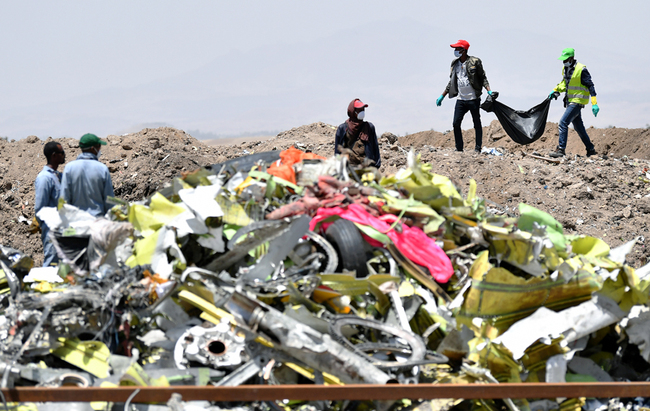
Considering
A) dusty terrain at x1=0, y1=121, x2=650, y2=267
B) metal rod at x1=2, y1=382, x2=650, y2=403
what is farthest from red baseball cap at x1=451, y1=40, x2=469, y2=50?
metal rod at x1=2, y1=382, x2=650, y2=403

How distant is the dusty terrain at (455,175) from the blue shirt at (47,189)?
9.14 feet

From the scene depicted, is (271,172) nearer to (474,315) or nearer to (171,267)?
(171,267)

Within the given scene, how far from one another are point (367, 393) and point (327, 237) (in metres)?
1.31

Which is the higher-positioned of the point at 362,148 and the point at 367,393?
the point at 362,148

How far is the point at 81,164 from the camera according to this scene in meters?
4.98

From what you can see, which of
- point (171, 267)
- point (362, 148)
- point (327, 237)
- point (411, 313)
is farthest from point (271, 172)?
point (362, 148)

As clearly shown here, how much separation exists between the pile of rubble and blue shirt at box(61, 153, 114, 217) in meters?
0.87

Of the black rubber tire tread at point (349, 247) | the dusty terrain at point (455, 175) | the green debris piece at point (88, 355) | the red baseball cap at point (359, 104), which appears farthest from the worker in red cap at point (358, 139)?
the green debris piece at point (88, 355)

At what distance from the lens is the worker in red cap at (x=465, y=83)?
9367 millimetres

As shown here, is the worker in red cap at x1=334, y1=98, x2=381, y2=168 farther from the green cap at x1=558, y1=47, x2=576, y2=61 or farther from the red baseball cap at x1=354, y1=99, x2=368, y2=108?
the green cap at x1=558, y1=47, x2=576, y2=61

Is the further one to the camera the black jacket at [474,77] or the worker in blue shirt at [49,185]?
the black jacket at [474,77]

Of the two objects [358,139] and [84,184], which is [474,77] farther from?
[84,184]

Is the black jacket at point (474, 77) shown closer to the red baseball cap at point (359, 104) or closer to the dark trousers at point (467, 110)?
the dark trousers at point (467, 110)

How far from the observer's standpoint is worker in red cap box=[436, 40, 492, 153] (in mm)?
9367
